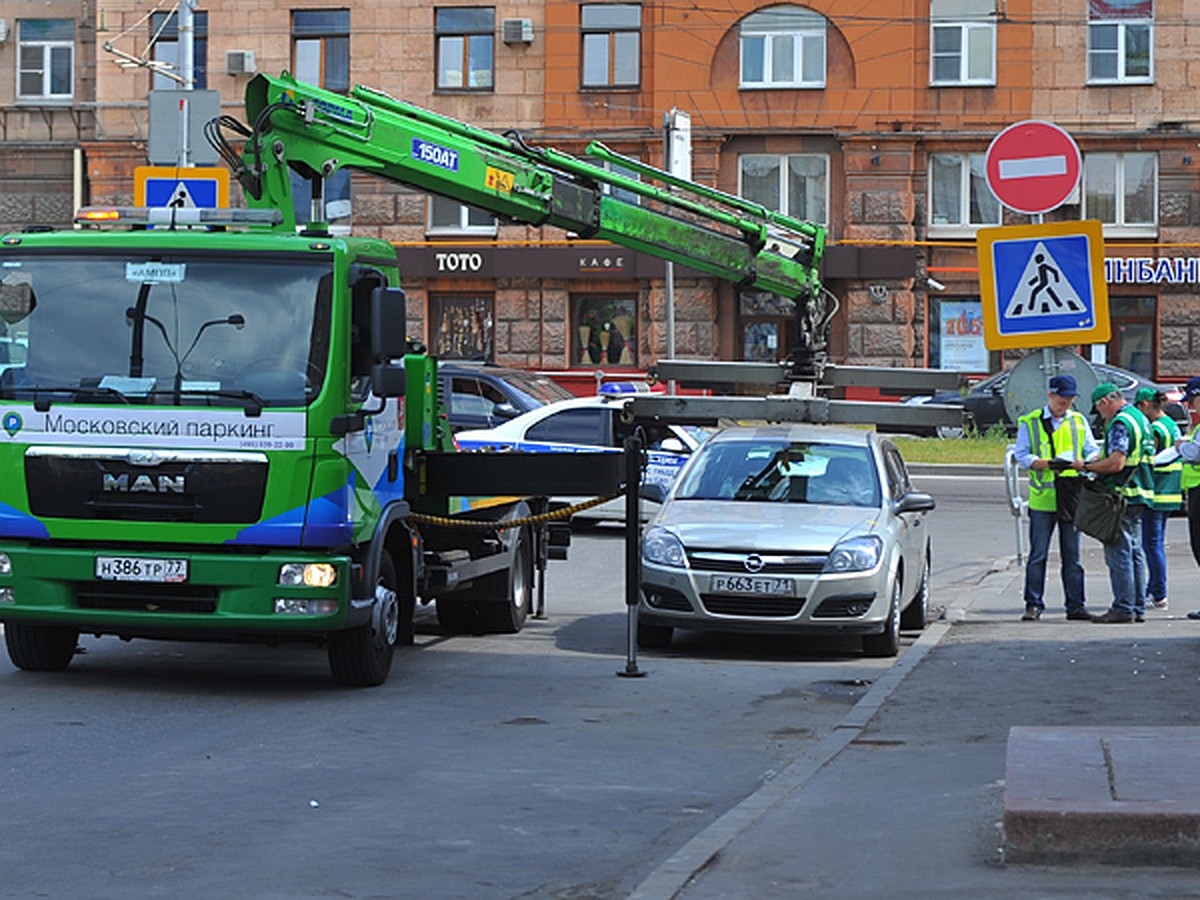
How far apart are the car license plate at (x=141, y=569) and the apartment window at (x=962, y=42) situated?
3134 cm

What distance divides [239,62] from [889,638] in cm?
3106

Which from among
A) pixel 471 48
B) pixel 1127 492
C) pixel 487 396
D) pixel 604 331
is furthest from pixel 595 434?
pixel 471 48

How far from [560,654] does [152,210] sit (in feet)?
13.4

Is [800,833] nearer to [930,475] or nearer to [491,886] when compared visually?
[491,886]

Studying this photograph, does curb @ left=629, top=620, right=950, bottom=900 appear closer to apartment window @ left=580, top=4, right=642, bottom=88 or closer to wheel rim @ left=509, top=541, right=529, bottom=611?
wheel rim @ left=509, top=541, right=529, bottom=611

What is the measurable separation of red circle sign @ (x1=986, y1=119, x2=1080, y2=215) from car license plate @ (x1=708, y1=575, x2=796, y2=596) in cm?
271

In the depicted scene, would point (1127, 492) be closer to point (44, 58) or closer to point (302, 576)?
point (302, 576)

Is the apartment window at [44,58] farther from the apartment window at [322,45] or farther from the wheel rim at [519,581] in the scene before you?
the wheel rim at [519,581]

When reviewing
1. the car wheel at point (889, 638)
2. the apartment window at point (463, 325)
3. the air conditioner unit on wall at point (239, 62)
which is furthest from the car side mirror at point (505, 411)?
the air conditioner unit on wall at point (239, 62)

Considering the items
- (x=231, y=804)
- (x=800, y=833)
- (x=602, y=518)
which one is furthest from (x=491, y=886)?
(x=602, y=518)

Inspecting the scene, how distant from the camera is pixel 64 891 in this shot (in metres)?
6.77

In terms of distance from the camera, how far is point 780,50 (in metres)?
40.8

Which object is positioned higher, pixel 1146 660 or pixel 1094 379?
pixel 1094 379

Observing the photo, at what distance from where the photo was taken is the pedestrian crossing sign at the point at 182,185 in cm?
1836
